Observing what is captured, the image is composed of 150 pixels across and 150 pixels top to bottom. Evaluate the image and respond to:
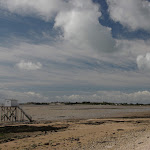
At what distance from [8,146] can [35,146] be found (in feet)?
8.71

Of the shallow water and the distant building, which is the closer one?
the distant building

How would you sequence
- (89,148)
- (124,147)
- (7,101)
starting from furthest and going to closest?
(7,101) < (89,148) < (124,147)

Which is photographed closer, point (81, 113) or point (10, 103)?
point (10, 103)

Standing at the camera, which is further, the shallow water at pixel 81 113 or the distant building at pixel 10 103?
the shallow water at pixel 81 113

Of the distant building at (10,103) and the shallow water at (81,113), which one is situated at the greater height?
the distant building at (10,103)

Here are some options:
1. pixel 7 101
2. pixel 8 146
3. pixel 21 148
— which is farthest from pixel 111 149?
pixel 7 101

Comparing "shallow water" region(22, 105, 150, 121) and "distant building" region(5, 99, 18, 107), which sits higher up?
"distant building" region(5, 99, 18, 107)

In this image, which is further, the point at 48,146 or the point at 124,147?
the point at 48,146

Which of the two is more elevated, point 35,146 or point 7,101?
point 7,101

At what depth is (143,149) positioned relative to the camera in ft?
44.2

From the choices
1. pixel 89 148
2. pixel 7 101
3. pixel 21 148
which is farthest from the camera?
pixel 7 101

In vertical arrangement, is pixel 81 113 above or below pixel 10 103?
below

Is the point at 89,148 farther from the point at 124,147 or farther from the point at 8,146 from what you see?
the point at 8,146

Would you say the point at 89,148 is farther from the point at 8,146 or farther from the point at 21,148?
the point at 8,146
